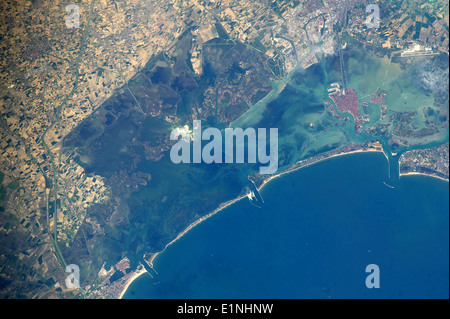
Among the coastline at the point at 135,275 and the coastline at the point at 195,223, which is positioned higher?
the coastline at the point at 195,223

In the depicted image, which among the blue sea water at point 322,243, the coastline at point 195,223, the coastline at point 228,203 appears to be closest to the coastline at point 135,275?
Answer: the coastline at point 228,203

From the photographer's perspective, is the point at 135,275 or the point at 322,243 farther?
the point at 135,275

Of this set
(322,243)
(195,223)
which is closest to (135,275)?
(195,223)

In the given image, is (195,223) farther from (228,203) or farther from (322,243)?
(322,243)

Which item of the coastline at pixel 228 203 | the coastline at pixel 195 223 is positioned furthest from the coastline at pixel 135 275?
the coastline at pixel 195 223

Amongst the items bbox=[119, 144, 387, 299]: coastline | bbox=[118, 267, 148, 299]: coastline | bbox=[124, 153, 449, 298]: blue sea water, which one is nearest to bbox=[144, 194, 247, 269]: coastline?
bbox=[119, 144, 387, 299]: coastline

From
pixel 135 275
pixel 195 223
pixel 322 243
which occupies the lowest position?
pixel 135 275

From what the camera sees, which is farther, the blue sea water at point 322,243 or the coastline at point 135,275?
the coastline at point 135,275

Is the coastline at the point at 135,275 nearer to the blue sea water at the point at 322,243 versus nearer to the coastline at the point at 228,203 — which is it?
the coastline at the point at 228,203
